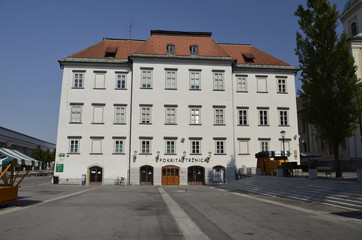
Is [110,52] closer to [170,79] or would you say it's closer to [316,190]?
[170,79]

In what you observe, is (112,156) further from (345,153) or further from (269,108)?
(345,153)

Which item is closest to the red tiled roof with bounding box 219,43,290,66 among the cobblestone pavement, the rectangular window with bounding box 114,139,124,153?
the cobblestone pavement

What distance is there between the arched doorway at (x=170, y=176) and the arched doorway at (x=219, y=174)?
433 centimetres

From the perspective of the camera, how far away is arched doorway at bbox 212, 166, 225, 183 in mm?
33125

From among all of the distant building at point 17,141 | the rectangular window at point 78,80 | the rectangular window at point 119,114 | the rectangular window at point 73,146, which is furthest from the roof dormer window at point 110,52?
the distant building at point 17,141

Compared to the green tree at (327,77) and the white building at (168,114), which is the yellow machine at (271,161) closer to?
the white building at (168,114)

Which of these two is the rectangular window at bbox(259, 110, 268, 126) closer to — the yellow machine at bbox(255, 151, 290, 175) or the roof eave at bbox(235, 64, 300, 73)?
the roof eave at bbox(235, 64, 300, 73)

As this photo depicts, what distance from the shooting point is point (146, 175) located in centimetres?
3325

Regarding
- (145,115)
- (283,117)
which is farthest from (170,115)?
(283,117)

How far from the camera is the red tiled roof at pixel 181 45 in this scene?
36.0m

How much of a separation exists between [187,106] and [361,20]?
3248 cm

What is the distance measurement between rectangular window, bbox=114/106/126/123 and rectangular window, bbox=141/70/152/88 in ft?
12.7

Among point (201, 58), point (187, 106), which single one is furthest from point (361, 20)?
point (187, 106)

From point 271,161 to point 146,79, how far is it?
17322mm
